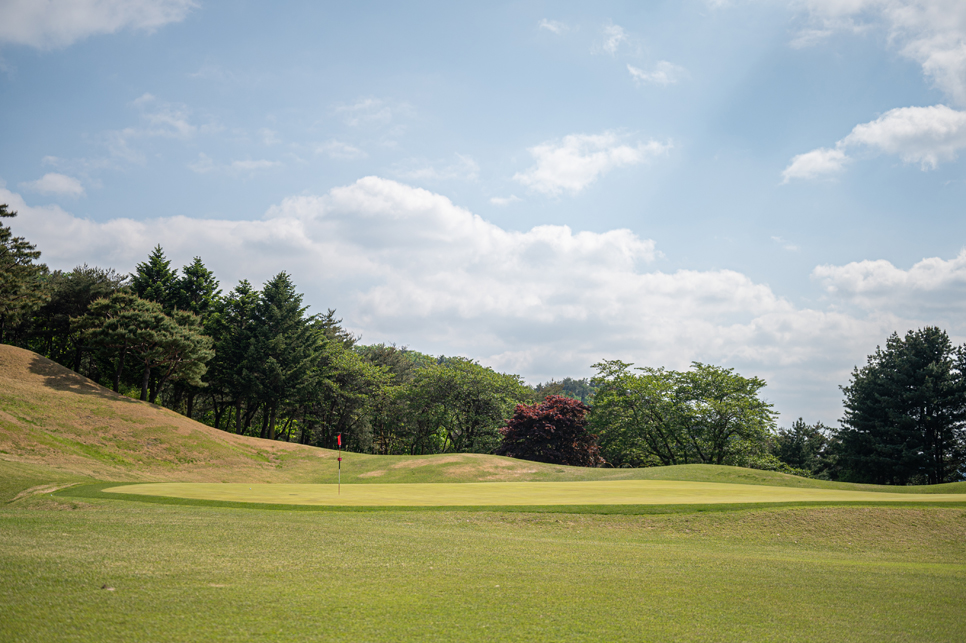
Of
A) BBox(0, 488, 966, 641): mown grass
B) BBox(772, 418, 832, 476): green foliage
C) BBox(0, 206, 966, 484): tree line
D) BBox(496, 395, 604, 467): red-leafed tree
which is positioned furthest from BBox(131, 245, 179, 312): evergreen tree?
BBox(772, 418, 832, 476): green foliage

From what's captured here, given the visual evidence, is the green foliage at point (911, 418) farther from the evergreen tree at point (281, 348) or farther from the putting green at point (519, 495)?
the evergreen tree at point (281, 348)

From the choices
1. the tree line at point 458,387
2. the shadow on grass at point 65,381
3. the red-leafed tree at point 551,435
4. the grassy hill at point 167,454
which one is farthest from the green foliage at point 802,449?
the shadow on grass at point 65,381

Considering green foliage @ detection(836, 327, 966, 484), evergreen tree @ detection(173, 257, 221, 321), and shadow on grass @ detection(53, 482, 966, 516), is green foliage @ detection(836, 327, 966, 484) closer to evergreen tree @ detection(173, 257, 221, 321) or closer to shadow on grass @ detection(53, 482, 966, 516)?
shadow on grass @ detection(53, 482, 966, 516)

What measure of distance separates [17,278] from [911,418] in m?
67.5

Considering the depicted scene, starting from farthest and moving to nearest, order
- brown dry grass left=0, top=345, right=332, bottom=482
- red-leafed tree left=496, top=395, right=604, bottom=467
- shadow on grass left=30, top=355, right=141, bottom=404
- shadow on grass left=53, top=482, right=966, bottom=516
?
1. red-leafed tree left=496, top=395, right=604, bottom=467
2. shadow on grass left=30, top=355, right=141, bottom=404
3. brown dry grass left=0, top=345, right=332, bottom=482
4. shadow on grass left=53, top=482, right=966, bottom=516

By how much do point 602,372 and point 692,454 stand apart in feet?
35.0

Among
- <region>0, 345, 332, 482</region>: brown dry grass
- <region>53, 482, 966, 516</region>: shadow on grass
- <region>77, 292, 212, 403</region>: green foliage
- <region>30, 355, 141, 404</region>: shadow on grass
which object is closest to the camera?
<region>53, 482, 966, 516</region>: shadow on grass

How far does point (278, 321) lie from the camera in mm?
52031

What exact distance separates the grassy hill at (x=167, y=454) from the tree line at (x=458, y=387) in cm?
491

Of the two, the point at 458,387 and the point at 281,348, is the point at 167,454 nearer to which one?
the point at 281,348

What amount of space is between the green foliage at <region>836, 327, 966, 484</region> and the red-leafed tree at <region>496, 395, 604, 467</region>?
72.5 ft

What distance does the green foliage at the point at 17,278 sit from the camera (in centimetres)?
3925

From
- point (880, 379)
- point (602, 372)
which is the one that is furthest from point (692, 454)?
point (880, 379)

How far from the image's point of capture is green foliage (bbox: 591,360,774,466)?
1813 inches
